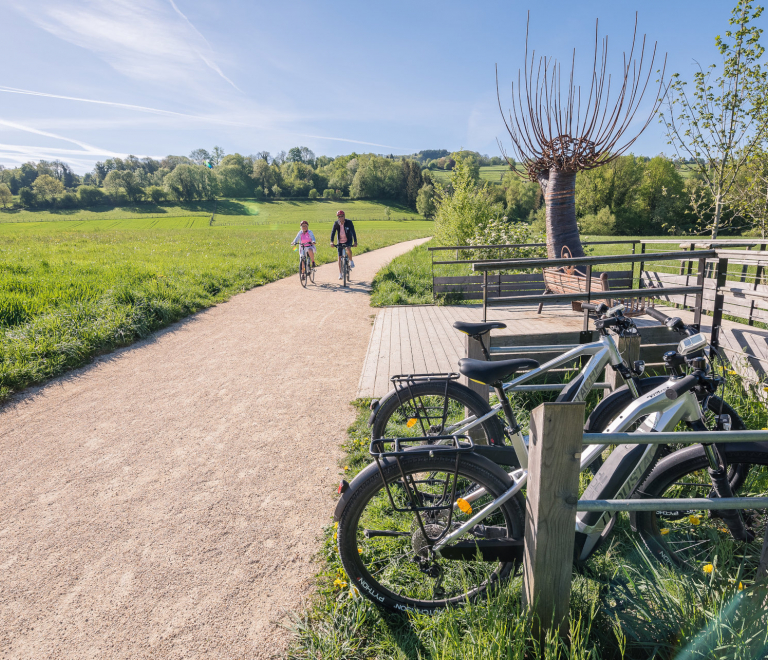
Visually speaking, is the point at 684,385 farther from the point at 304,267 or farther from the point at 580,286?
the point at 304,267

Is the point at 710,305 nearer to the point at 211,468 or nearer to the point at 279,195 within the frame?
the point at 211,468

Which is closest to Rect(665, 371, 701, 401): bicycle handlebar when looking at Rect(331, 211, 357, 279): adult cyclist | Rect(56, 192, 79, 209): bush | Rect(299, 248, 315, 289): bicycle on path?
Rect(331, 211, 357, 279): adult cyclist

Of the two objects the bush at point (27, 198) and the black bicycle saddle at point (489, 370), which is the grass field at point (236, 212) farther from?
the black bicycle saddle at point (489, 370)

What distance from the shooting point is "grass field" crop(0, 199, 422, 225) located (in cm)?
7138

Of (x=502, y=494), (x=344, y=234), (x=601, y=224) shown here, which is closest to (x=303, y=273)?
(x=344, y=234)

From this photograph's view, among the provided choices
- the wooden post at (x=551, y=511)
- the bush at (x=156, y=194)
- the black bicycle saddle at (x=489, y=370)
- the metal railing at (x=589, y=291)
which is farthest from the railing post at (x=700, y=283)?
the bush at (x=156, y=194)

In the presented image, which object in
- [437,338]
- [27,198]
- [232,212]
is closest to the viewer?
[437,338]

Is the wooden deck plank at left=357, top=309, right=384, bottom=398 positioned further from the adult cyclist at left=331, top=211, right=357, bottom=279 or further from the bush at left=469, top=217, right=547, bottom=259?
the bush at left=469, top=217, right=547, bottom=259

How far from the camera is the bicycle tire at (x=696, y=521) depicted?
216 cm

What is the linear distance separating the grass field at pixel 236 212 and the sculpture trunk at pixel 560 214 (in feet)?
206

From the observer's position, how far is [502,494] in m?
2.19

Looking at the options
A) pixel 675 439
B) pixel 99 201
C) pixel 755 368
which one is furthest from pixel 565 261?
pixel 99 201

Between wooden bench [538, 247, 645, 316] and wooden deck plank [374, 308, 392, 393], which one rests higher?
wooden bench [538, 247, 645, 316]

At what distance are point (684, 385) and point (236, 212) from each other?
8685 cm
